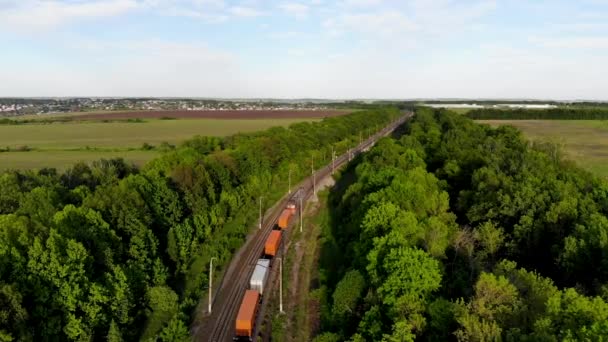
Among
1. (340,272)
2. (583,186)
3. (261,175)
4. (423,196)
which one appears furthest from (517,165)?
(261,175)

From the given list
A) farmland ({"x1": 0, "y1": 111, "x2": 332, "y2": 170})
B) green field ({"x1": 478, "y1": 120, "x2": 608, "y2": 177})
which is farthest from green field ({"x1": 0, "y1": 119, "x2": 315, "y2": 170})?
green field ({"x1": 478, "y1": 120, "x2": 608, "y2": 177})

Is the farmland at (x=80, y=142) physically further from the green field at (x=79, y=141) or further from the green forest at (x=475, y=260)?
the green forest at (x=475, y=260)

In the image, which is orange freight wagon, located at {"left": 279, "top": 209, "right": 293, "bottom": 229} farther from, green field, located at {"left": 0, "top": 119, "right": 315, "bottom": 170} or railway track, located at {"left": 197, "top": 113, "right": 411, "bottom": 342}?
green field, located at {"left": 0, "top": 119, "right": 315, "bottom": 170}

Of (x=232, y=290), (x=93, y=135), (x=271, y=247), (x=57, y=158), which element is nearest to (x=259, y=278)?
(x=232, y=290)

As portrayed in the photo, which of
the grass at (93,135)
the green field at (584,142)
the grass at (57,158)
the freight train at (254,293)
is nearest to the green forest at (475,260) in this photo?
the freight train at (254,293)

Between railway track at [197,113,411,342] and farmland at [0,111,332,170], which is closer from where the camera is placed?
railway track at [197,113,411,342]

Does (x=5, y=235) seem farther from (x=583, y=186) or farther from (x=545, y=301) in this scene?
(x=583, y=186)
